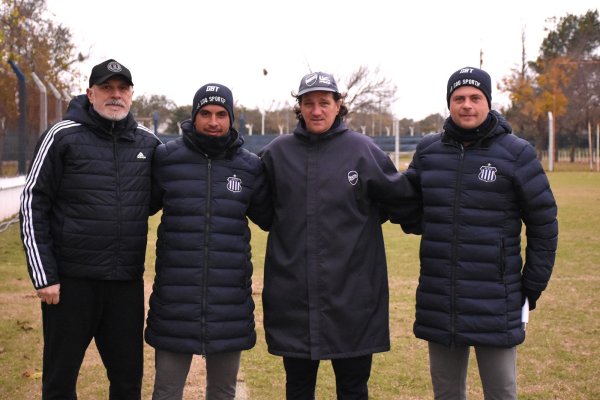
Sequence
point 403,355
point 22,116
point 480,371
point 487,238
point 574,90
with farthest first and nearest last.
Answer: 1. point 574,90
2. point 22,116
3. point 403,355
4. point 480,371
5. point 487,238

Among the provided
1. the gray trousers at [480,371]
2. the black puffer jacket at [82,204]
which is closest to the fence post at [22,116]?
the black puffer jacket at [82,204]

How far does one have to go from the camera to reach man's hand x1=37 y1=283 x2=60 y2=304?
3762mm

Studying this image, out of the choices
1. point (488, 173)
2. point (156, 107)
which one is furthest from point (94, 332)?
point (156, 107)

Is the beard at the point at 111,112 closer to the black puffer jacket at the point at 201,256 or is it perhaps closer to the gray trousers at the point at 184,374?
the black puffer jacket at the point at 201,256

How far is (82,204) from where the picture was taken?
3830mm

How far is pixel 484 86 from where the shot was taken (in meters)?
3.82

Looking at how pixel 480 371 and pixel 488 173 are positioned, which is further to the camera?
pixel 480 371

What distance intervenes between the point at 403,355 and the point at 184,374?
2.43 meters

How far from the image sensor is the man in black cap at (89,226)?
12.5 ft

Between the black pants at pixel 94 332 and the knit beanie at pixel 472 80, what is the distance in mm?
1957

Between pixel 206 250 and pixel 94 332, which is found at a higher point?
pixel 206 250

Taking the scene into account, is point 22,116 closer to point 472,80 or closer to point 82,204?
point 82,204

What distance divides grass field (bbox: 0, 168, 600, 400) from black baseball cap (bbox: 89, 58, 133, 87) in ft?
7.15

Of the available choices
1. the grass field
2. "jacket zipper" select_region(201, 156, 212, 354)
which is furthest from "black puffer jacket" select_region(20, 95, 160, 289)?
the grass field
